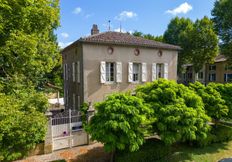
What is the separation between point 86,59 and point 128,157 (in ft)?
29.0

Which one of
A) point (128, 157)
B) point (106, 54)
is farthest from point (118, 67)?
point (128, 157)

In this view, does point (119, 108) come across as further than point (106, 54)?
No

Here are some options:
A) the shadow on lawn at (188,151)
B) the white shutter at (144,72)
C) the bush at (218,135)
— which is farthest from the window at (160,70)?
the shadow on lawn at (188,151)

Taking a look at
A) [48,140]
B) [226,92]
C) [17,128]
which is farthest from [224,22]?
[17,128]

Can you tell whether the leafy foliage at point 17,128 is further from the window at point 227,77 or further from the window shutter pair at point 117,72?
the window at point 227,77

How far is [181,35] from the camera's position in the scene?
1287 inches

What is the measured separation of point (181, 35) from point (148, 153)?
95.0ft

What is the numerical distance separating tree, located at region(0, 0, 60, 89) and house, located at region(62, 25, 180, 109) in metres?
3.08

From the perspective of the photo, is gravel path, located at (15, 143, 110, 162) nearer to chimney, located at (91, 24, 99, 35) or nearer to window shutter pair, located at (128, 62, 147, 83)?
window shutter pair, located at (128, 62, 147, 83)

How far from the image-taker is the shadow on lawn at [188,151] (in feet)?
31.3

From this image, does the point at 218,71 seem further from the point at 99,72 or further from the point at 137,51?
the point at 99,72

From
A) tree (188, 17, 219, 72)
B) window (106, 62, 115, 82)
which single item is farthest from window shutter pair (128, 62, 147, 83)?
tree (188, 17, 219, 72)

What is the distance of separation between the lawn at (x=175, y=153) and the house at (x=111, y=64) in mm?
7064

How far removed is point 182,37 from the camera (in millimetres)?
32594
